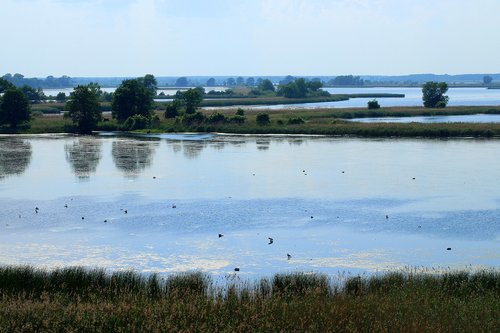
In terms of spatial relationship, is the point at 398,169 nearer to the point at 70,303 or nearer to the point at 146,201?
the point at 146,201

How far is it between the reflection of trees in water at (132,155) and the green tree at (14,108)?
64.0ft

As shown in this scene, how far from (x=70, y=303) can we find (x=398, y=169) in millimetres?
39585

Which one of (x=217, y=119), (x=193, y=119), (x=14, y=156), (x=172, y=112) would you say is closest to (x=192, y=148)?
(x=14, y=156)

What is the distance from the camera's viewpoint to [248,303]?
19266 mm

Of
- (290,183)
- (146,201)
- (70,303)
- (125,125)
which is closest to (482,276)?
(70,303)

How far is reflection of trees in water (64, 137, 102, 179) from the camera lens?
189 ft

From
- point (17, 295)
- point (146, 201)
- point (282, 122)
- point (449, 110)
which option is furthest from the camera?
point (449, 110)

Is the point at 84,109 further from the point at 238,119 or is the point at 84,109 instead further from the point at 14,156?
the point at 14,156

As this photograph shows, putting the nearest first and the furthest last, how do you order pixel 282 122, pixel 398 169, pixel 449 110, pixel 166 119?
pixel 398 169 < pixel 282 122 < pixel 166 119 < pixel 449 110

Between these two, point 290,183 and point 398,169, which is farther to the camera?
point 398,169

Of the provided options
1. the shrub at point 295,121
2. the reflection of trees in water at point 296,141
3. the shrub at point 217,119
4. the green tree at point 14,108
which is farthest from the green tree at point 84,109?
the reflection of trees in water at point 296,141

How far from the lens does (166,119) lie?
341 feet

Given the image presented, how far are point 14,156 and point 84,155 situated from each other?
19.4ft

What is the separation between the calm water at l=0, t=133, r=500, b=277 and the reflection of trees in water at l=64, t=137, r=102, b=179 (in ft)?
0.72
